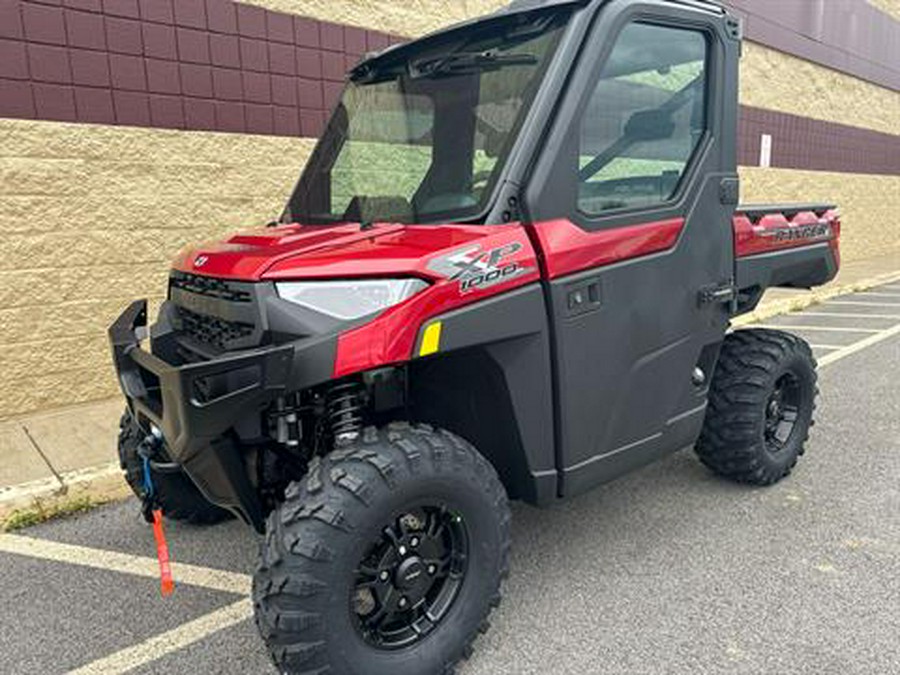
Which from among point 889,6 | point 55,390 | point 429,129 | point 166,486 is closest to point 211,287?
point 429,129

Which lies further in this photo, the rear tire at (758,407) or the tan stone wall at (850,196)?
the tan stone wall at (850,196)

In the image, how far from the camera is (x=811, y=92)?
15.5m

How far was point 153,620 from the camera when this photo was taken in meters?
3.16

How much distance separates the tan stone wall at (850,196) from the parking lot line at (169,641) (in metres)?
12.3

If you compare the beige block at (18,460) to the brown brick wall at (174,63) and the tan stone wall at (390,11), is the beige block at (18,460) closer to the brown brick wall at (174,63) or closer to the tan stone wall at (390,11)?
the brown brick wall at (174,63)

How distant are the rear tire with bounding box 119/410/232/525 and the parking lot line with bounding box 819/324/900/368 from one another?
568 cm

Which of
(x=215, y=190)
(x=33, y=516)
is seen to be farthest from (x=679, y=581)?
(x=215, y=190)

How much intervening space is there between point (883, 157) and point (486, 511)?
65.0 ft

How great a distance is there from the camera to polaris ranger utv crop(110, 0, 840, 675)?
243cm

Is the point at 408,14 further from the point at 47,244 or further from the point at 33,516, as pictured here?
the point at 33,516

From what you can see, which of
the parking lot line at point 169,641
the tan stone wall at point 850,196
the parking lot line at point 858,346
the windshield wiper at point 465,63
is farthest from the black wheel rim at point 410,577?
the tan stone wall at point 850,196

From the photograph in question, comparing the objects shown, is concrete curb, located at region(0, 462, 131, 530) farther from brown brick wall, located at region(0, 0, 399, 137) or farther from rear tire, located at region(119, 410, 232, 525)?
brown brick wall, located at region(0, 0, 399, 137)

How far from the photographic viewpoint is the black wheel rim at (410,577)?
8.48 ft

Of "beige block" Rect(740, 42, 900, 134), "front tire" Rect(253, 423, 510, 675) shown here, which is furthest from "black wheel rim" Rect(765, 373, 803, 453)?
"beige block" Rect(740, 42, 900, 134)
